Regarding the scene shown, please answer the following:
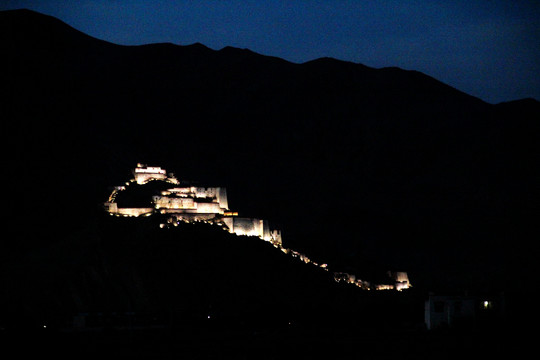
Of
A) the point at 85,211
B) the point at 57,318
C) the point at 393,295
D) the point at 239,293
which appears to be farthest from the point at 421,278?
the point at 57,318

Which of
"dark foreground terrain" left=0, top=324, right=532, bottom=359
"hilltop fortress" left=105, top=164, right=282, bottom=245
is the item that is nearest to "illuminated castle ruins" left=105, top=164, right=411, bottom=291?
"hilltop fortress" left=105, top=164, right=282, bottom=245

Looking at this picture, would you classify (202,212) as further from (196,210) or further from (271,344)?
(271,344)

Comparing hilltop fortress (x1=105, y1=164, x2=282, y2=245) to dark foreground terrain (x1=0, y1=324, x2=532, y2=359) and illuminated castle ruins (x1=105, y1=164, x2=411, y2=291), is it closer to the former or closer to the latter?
illuminated castle ruins (x1=105, y1=164, x2=411, y2=291)

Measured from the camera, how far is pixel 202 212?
11831cm

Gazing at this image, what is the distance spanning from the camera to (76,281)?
9888 cm

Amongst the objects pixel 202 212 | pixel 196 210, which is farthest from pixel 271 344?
pixel 196 210

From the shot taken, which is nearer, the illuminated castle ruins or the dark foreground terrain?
the dark foreground terrain

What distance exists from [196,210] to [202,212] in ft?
2.92

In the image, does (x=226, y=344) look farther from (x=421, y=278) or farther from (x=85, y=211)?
(x=421, y=278)

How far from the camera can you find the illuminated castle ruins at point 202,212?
376 feet

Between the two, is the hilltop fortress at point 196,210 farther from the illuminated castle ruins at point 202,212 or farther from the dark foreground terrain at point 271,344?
the dark foreground terrain at point 271,344

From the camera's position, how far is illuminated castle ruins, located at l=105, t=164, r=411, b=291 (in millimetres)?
114750

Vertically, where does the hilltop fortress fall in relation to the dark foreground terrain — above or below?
above

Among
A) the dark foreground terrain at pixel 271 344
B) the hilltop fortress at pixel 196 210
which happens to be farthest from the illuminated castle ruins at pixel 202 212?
the dark foreground terrain at pixel 271 344
